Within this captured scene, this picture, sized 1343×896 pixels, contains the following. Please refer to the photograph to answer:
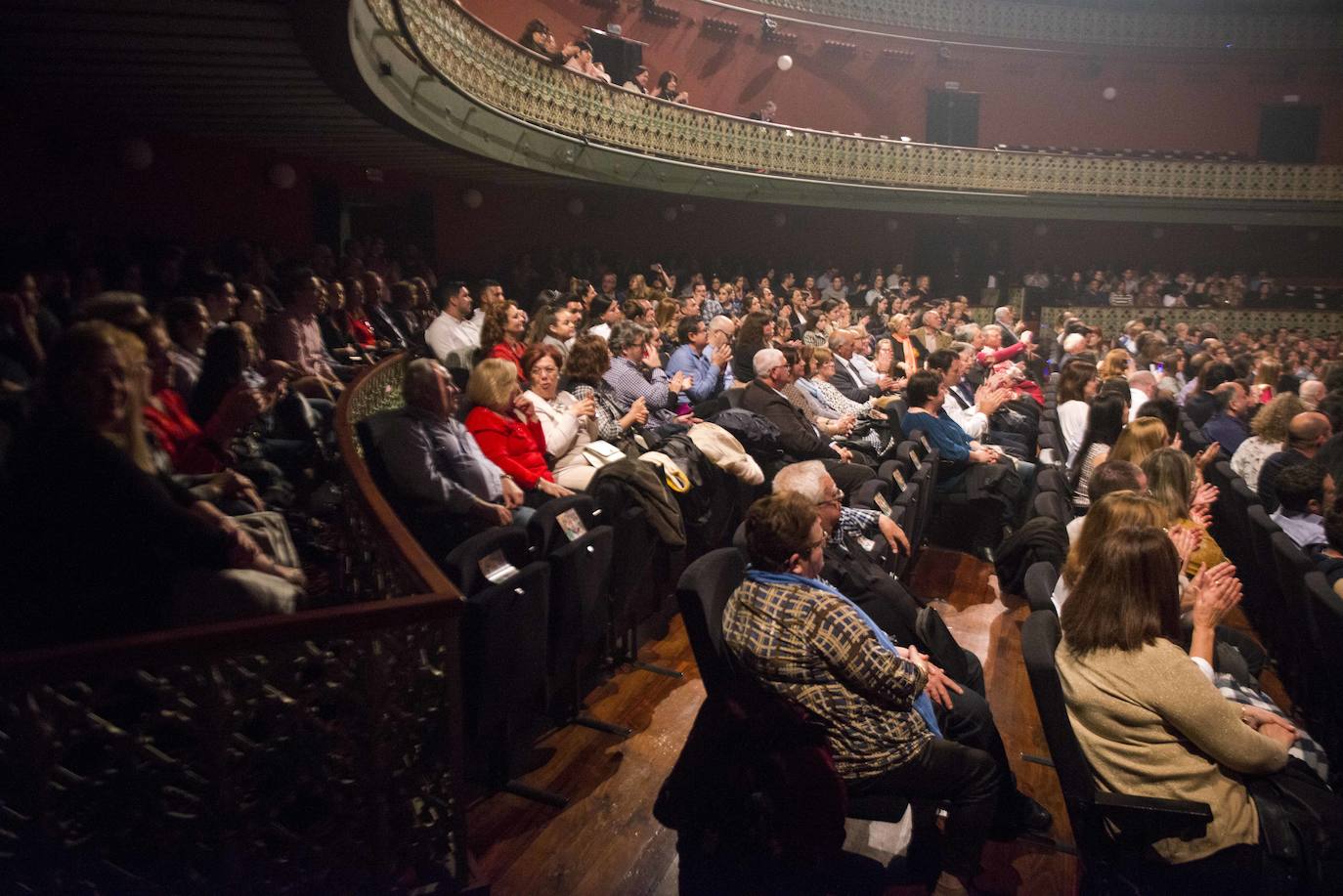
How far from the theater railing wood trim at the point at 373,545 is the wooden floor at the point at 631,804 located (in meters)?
0.81

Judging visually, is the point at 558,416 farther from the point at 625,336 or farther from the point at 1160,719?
the point at 1160,719

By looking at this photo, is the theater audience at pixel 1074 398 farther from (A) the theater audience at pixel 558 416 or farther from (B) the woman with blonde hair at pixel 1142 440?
(A) the theater audience at pixel 558 416

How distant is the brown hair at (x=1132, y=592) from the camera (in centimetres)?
221

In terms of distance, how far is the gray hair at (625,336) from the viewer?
505 centimetres

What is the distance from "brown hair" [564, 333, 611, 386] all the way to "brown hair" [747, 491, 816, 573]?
230 centimetres

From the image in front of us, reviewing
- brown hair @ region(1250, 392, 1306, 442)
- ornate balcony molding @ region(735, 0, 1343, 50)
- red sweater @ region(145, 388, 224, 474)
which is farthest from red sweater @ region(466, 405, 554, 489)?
ornate balcony molding @ region(735, 0, 1343, 50)

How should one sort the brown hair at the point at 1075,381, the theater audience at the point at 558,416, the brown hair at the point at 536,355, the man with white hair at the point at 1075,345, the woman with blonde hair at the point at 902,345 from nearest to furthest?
the theater audience at the point at 558,416, the brown hair at the point at 536,355, the brown hair at the point at 1075,381, the woman with blonde hair at the point at 902,345, the man with white hair at the point at 1075,345

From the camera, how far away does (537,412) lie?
424 centimetres

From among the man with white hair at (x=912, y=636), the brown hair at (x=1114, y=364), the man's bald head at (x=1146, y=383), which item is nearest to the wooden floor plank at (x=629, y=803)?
the man with white hair at (x=912, y=636)

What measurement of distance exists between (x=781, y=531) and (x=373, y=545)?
1207mm

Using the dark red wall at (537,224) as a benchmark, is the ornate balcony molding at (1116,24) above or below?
above

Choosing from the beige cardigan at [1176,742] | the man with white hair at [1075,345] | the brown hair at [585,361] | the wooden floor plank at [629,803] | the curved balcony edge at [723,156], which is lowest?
the wooden floor plank at [629,803]

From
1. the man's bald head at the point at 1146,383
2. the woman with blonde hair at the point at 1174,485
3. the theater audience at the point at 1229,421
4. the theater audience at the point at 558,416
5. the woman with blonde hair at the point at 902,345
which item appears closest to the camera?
the woman with blonde hair at the point at 1174,485

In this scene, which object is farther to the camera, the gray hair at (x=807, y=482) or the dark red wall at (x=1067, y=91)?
the dark red wall at (x=1067, y=91)
